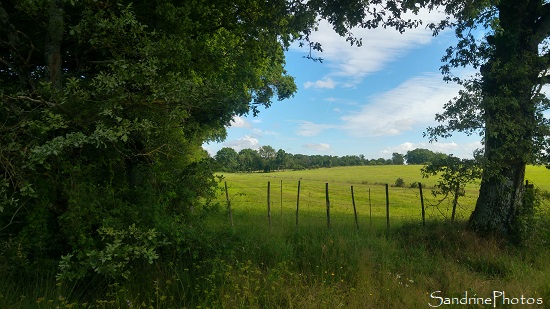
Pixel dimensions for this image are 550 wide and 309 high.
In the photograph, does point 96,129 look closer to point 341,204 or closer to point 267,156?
point 341,204

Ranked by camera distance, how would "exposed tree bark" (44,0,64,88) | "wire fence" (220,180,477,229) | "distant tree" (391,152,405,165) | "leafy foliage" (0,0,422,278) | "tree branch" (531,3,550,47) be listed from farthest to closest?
1. "distant tree" (391,152,405,165)
2. "wire fence" (220,180,477,229)
3. "tree branch" (531,3,550,47)
4. "exposed tree bark" (44,0,64,88)
5. "leafy foliage" (0,0,422,278)

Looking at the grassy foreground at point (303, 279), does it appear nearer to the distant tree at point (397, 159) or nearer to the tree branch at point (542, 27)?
the tree branch at point (542, 27)

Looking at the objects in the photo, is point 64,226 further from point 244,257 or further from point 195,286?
point 244,257

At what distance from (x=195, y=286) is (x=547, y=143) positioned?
377 inches

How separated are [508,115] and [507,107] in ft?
1.52

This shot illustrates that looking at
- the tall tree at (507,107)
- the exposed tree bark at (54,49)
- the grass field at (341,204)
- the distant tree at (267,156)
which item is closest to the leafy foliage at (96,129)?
the exposed tree bark at (54,49)

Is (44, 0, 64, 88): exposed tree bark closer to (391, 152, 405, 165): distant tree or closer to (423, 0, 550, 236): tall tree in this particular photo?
(423, 0, 550, 236): tall tree

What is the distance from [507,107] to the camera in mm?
9188

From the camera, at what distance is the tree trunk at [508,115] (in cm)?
895

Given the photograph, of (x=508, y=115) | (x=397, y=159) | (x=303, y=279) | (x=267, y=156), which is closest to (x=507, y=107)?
(x=508, y=115)

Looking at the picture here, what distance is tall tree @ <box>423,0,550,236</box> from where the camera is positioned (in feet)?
29.5

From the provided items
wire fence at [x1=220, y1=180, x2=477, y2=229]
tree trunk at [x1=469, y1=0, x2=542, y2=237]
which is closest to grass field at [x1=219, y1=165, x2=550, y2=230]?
wire fence at [x1=220, y1=180, x2=477, y2=229]

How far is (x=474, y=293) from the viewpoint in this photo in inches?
213

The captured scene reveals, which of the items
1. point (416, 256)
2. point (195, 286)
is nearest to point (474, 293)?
point (416, 256)
